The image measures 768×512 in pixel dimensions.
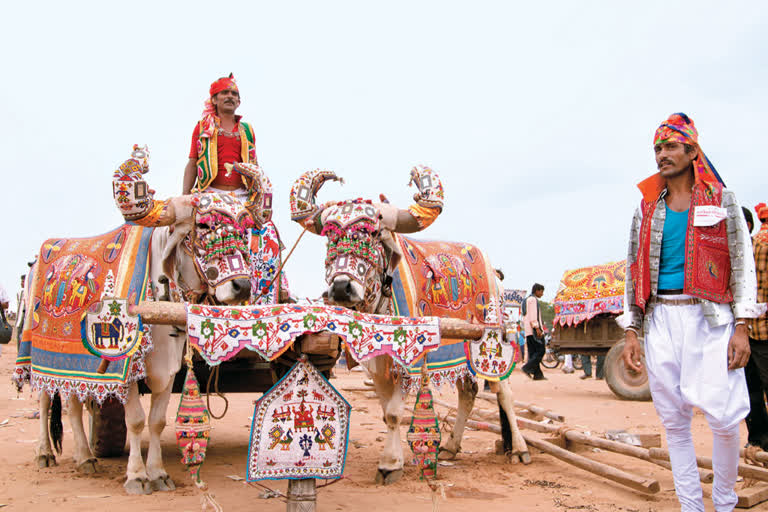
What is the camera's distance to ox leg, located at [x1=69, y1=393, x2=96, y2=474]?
5422 mm

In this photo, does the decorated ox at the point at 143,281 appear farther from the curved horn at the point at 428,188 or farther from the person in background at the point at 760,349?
the person in background at the point at 760,349

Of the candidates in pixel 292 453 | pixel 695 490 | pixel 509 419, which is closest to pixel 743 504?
pixel 695 490

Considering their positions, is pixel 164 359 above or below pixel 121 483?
above

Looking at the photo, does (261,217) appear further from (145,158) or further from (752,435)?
(752,435)

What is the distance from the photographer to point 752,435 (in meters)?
5.31

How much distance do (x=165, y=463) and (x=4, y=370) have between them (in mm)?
14249

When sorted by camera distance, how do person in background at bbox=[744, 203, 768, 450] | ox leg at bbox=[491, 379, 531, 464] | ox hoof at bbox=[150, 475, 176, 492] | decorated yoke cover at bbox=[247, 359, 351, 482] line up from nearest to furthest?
decorated yoke cover at bbox=[247, 359, 351, 482]
ox hoof at bbox=[150, 475, 176, 492]
person in background at bbox=[744, 203, 768, 450]
ox leg at bbox=[491, 379, 531, 464]

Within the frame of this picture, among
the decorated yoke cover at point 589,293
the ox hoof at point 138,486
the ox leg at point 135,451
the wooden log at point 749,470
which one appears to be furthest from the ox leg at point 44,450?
the decorated yoke cover at point 589,293

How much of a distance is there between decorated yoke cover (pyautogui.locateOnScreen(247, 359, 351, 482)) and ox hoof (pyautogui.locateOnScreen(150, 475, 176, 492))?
1.85m

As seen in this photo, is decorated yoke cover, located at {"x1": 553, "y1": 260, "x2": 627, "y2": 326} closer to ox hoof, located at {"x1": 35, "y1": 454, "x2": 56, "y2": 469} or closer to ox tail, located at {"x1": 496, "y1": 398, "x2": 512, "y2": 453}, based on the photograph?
ox tail, located at {"x1": 496, "y1": 398, "x2": 512, "y2": 453}

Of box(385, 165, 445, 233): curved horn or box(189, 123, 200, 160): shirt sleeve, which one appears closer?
box(385, 165, 445, 233): curved horn

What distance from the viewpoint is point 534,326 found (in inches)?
525

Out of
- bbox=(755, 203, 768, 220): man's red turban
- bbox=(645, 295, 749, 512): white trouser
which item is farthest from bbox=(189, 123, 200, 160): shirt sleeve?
bbox=(755, 203, 768, 220): man's red turban

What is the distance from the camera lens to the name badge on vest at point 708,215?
350cm
